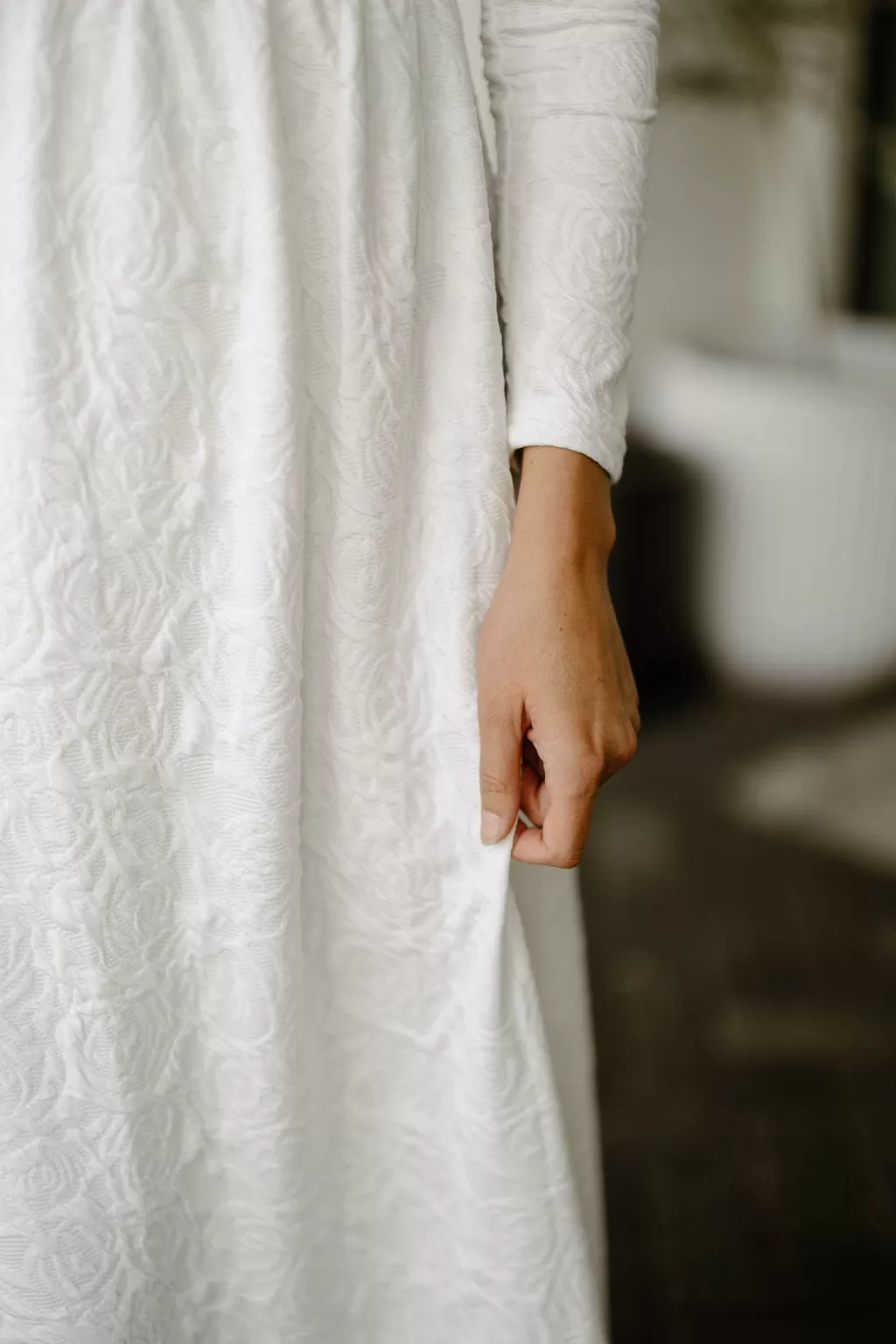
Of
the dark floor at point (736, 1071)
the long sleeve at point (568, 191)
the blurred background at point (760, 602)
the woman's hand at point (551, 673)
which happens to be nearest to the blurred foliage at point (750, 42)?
the blurred background at point (760, 602)

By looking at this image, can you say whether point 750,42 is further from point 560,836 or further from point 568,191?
point 560,836

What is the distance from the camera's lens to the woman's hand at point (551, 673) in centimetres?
51

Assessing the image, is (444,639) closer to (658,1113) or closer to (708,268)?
(658,1113)

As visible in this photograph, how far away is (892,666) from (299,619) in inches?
70.4

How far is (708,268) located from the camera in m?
2.00

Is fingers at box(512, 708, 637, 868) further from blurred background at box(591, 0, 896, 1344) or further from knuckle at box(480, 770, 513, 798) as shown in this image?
blurred background at box(591, 0, 896, 1344)

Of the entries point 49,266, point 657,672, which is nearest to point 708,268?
point 657,672

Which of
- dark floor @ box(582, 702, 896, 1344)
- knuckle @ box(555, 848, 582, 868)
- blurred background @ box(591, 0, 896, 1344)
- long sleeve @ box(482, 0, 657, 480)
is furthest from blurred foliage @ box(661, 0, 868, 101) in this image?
knuckle @ box(555, 848, 582, 868)

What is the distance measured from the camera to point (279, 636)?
48 cm

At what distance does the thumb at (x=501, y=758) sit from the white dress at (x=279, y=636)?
19 mm

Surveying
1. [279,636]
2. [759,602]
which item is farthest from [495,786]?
[759,602]

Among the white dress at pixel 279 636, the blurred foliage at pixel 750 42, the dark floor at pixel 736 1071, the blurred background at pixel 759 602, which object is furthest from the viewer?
the blurred foliage at pixel 750 42

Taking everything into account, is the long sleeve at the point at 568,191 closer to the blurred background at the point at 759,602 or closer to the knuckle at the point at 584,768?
the knuckle at the point at 584,768

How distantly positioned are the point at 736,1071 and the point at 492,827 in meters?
1.01
